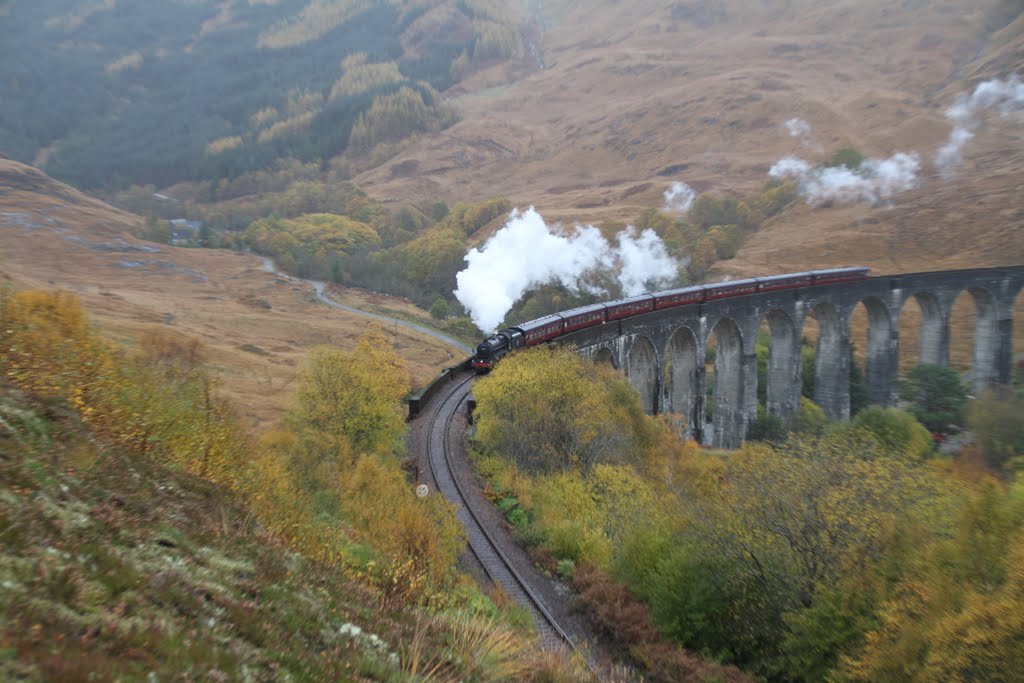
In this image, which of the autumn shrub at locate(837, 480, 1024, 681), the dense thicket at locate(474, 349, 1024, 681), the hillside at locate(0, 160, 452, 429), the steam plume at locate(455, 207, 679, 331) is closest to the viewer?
the autumn shrub at locate(837, 480, 1024, 681)

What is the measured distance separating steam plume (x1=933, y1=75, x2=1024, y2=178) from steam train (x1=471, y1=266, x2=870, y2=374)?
192 ft

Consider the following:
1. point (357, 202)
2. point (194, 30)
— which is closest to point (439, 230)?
point (357, 202)

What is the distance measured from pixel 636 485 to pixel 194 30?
225 meters

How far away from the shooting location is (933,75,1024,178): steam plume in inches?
3450

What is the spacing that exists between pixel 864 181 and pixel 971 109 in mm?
26669

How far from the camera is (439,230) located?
82.4 metres

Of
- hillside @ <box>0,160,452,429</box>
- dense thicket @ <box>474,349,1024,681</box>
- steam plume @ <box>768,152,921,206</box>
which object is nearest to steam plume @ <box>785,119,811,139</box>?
steam plume @ <box>768,152,921,206</box>

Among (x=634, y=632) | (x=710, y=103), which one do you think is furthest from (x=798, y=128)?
(x=634, y=632)

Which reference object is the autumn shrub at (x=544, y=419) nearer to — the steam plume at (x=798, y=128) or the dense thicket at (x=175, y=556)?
the dense thicket at (x=175, y=556)

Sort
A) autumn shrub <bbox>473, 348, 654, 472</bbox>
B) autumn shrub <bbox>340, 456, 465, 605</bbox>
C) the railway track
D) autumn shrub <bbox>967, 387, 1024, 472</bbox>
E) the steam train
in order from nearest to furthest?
autumn shrub <bbox>340, 456, 465, 605</bbox> < the railway track < autumn shrub <bbox>473, 348, 654, 472</bbox> < the steam train < autumn shrub <bbox>967, 387, 1024, 472</bbox>

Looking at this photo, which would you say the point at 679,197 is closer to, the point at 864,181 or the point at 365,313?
the point at 864,181

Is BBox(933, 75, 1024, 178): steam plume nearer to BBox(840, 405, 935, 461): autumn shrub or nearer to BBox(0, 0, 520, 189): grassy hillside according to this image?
BBox(840, 405, 935, 461): autumn shrub

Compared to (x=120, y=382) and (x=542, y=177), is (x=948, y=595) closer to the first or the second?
(x=120, y=382)

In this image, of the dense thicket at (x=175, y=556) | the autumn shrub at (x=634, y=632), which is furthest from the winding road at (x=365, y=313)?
the dense thicket at (x=175, y=556)
